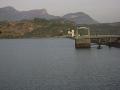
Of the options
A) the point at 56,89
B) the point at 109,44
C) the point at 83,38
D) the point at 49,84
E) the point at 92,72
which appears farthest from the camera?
Answer: the point at 109,44

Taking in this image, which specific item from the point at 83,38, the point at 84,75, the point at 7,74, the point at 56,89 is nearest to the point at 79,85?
the point at 56,89

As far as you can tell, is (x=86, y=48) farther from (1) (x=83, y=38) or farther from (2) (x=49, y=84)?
(2) (x=49, y=84)

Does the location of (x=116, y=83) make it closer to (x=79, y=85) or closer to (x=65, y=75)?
(x=79, y=85)

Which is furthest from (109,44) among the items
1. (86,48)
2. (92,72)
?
(92,72)

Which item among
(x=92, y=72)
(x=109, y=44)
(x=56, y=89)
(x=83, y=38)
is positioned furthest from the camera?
(x=109, y=44)

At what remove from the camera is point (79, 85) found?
38.4 meters

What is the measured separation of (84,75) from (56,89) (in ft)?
34.1

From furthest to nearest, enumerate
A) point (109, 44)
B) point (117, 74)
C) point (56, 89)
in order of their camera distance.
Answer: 1. point (109, 44)
2. point (117, 74)
3. point (56, 89)

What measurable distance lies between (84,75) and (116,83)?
8.44 m

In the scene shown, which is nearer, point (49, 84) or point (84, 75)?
point (49, 84)

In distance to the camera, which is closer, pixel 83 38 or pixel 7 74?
pixel 7 74

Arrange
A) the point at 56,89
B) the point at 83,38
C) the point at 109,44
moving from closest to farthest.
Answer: the point at 56,89, the point at 83,38, the point at 109,44

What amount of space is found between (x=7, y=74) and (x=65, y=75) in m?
9.10

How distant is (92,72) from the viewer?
4853 centimetres
